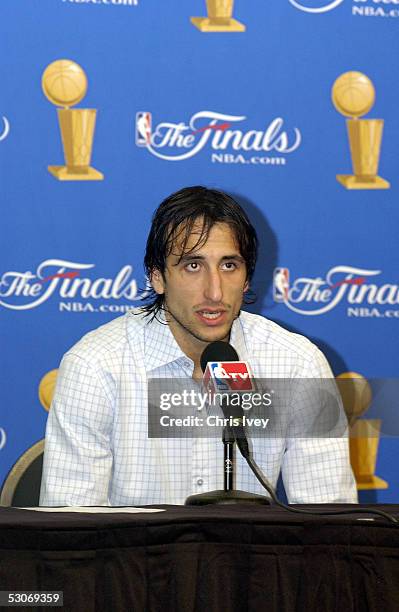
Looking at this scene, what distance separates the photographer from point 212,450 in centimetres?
242

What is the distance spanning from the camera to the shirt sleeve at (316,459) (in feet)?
7.68

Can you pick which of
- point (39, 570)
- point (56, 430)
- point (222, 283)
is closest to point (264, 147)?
point (222, 283)

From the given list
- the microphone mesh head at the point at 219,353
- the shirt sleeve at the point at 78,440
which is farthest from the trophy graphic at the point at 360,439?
the microphone mesh head at the point at 219,353

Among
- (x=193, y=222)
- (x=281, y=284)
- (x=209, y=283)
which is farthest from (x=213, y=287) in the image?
(x=281, y=284)

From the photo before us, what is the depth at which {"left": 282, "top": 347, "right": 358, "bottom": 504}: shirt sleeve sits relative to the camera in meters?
2.34

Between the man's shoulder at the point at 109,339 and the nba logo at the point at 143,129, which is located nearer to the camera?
the man's shoulder at the point at 109,339

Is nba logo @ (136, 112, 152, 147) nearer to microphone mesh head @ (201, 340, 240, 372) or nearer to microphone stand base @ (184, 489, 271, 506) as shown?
microphone mesh head @ (201, 340, 240, 372)

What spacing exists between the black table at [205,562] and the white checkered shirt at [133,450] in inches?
30.6

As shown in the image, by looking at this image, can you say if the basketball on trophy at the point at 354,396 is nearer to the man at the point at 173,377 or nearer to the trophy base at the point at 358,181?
the trophy base at the point at 358,181

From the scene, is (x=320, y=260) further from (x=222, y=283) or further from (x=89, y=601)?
(x=89, y=601)

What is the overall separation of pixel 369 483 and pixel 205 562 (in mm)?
2215

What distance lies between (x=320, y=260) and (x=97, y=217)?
2.61 feet

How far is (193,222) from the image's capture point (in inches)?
96.7

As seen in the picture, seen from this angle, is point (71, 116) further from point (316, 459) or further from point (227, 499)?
point (227, 499)
